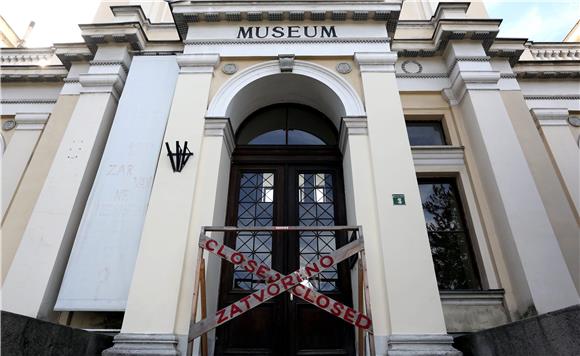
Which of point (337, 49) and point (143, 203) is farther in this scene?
point (337, 49)

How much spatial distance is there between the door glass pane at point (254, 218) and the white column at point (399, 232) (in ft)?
7.41

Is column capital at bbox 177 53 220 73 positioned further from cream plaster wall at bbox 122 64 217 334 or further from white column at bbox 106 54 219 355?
cream plaster wall at bbox 122 64 217 334

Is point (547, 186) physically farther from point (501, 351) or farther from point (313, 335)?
point (313, 335)

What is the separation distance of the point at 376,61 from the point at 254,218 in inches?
158

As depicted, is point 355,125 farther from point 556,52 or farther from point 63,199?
point 556,52

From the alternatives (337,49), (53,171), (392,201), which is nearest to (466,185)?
(392,201)

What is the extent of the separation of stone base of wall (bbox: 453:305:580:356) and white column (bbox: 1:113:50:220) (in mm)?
9722

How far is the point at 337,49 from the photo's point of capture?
7.37 m

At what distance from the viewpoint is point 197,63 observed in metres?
7.20

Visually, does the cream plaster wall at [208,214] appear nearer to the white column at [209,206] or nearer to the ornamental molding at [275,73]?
the white column at [209,206]

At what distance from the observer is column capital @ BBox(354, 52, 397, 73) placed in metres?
7.04

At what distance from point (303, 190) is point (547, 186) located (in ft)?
15.9

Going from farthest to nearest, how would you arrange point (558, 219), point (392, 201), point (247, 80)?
point (247, 80), point (558, 219), point (392, 201)

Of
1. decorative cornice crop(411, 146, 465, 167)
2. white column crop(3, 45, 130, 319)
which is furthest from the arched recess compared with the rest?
white column crop(3, 45, 130, 319)
